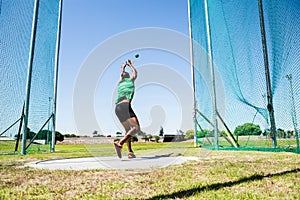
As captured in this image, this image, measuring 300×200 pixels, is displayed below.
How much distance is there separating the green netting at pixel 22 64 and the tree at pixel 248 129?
264 inches

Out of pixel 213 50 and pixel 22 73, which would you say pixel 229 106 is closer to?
pixel 213 50

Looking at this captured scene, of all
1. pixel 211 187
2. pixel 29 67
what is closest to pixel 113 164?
pixel 211 187

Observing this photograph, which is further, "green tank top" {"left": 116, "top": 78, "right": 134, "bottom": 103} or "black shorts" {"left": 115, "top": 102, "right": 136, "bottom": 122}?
"green tank top" {"left": 116, "top": 78, "right": 134, "bottom": 103}

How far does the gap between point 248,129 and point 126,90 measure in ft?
12.2

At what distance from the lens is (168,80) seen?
6.75 meters

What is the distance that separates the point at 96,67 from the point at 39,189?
13.2 ft

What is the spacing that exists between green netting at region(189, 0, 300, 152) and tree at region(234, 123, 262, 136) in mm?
59

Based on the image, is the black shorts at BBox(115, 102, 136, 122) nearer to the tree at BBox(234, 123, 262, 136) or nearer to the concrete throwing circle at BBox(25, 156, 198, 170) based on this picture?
the concrete throwing circle at BBox(25, 156, 198, 170)

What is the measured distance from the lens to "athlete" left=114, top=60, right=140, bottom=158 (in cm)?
489

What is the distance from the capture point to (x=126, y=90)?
517cm

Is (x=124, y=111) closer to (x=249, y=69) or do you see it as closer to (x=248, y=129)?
(x=249, y=69)

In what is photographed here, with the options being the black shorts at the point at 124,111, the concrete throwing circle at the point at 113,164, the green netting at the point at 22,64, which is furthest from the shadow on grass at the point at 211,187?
the green netting at the point at 22,64

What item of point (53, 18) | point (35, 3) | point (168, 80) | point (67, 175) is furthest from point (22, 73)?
point (67, 175)

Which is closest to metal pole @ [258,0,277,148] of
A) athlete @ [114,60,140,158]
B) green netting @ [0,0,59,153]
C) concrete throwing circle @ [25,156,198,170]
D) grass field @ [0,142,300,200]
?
concrete throwing circle @ [25,156,198,170]
